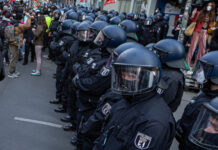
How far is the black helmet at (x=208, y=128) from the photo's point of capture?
178 centimetres

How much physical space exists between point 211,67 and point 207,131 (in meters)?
0.98

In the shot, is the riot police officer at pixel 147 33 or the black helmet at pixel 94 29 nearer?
the black helmet at pixel 94 29

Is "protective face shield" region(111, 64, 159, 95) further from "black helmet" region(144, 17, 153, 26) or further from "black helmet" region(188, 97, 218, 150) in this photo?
"black helmet" region(144, 17, 153, 26)

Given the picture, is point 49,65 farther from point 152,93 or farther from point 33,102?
point 152,93

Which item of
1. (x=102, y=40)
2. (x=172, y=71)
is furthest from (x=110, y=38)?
(x=172, y=71)

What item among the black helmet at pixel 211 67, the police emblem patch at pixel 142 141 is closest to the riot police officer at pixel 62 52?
the black helmet at pixel 211 67

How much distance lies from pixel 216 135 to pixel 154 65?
2.32 ft

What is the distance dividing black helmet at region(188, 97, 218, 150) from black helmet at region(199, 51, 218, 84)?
0.82 meters

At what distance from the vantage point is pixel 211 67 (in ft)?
8.67

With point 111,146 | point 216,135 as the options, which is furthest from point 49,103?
point 216,135

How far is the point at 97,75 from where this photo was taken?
3.47 metres

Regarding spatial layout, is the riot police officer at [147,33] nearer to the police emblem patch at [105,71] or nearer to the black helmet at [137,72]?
the police emblem patch at [105,71]

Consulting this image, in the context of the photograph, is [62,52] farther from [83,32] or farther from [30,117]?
[30,117]

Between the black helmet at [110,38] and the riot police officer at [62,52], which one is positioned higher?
the black helmet at [110,38]
